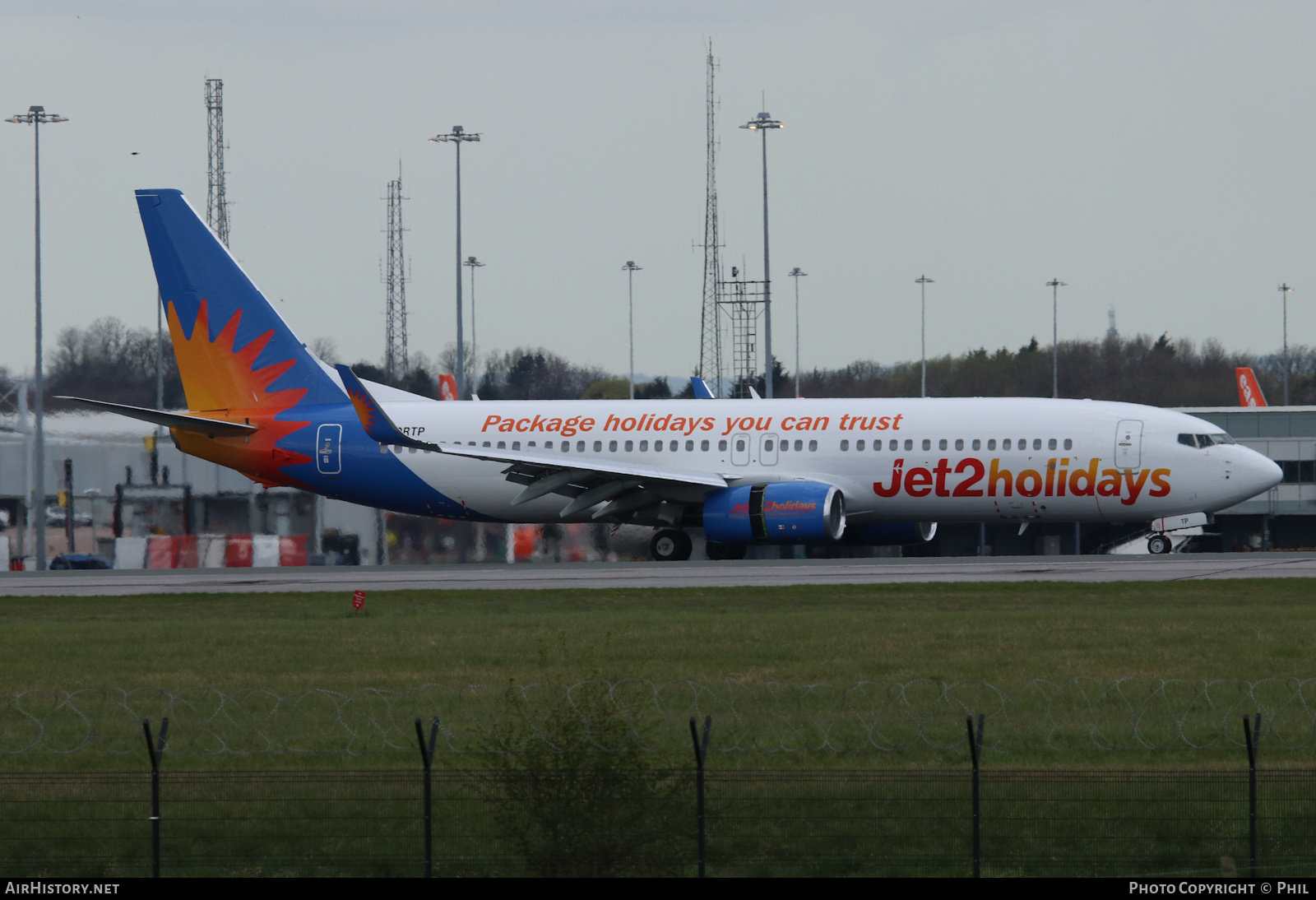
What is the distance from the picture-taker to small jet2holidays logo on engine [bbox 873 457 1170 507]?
40594 mm

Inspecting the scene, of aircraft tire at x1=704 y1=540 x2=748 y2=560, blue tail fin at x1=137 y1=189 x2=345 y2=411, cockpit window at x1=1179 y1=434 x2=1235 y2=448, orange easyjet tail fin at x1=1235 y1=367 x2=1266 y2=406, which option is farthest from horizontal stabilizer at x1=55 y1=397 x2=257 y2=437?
orange easyjet tail fin at x1=1235 y1=367 x2=1266 y2=406

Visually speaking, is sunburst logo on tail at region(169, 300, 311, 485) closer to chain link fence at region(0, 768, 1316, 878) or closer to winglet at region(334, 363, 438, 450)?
winglet at region(334, 363, 438, 450)

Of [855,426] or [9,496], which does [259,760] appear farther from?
[9,496]

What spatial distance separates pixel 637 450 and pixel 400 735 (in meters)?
28.0

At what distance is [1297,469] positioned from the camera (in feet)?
188

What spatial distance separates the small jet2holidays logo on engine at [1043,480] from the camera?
40594mm

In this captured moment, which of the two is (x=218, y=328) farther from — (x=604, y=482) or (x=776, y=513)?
(x=776, y=513)

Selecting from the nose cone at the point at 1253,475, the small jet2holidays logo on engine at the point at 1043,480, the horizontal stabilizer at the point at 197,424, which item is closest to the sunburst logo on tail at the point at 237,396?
the horizontal stabilizer at the point at 197,424

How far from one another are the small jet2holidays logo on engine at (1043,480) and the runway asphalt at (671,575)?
5.34 ft

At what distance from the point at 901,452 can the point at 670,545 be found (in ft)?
22.5

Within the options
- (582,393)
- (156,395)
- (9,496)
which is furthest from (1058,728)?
(582,393)

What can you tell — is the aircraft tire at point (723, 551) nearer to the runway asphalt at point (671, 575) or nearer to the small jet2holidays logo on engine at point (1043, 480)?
the runway asphalt at point (671, 575)

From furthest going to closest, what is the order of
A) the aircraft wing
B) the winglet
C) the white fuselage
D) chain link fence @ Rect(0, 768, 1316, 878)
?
the aircraft wing < the winglet < the white fuselage < chain link fence @ Rect(0, 768, 1316, 878)

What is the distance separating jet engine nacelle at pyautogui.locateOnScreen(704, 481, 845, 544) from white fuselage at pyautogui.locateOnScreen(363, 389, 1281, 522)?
96cm
